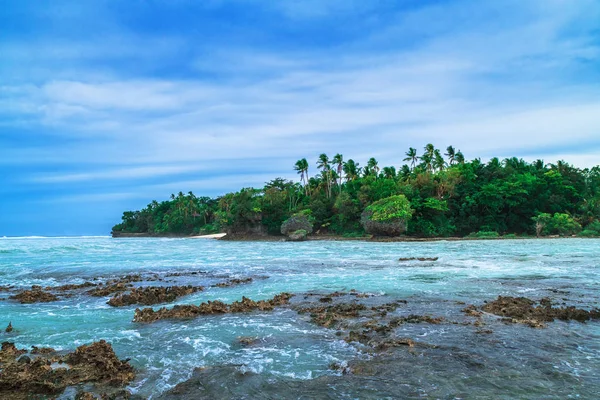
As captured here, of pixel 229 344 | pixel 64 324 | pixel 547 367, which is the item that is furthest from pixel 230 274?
pixel 547 367

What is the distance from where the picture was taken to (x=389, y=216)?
59094 millimetres

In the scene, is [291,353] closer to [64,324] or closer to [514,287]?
[64,324]

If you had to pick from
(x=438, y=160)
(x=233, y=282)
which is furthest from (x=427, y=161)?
(x=233, y=282)

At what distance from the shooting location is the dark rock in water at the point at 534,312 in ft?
32.0

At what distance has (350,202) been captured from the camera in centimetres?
6919

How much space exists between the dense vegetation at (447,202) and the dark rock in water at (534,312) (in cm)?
4822

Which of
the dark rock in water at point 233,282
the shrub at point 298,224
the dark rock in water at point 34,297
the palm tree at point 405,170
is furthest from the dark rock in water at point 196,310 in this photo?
the palm tree at point 405,170

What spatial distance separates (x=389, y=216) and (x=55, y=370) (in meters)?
55.3

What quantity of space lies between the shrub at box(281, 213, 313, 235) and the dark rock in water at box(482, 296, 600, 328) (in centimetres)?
5601

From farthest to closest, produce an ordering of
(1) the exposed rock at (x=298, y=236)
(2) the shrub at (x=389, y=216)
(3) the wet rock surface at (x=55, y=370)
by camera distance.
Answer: (1) the exposed rock at (x=298, y=236) < (2) the shrub at (x=389, y=216) < (3) the wet rock surface at (x=55, y=370)

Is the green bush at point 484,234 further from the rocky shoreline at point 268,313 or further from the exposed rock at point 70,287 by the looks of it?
the exposed rock at point 70,287

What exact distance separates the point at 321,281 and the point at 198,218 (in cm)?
9691

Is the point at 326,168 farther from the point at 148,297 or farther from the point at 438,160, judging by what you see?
the point at 148,297

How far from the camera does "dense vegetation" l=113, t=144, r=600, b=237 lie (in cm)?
6079
